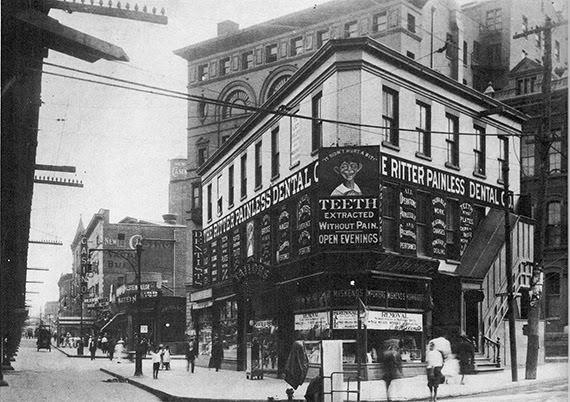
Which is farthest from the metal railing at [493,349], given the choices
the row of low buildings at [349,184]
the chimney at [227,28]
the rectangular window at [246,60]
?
the chimney at [227,28]

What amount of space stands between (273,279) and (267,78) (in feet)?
23.0

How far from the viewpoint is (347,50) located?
12875mm

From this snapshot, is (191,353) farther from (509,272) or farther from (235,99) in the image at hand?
(509,272)

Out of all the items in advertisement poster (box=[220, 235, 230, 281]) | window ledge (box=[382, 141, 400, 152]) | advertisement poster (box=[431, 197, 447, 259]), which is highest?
window ledge (box=[382, 141, 400, 152])

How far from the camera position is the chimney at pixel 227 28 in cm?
1150

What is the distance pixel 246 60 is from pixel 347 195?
20.3 feet

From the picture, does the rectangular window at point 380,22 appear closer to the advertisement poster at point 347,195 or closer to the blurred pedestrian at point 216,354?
the advertisement poster at point 347,195

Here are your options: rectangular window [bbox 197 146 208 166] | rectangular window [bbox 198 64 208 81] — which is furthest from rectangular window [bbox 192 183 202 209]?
rectangular window [bbox 198 64 208 81]

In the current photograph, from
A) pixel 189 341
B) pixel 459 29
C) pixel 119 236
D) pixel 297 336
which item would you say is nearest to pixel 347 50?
pixel 459 29

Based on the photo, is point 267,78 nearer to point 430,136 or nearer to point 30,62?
point 430,136

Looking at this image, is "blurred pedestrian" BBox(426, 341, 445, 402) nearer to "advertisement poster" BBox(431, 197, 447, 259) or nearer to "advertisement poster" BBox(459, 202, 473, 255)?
"advertisement poster" BBox(431, 197, 447, 259)

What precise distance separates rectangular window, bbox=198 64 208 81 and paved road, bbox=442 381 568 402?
7.23m

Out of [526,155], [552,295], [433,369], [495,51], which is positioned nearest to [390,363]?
[433,369]

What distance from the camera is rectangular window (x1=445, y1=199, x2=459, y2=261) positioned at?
1479 cm
